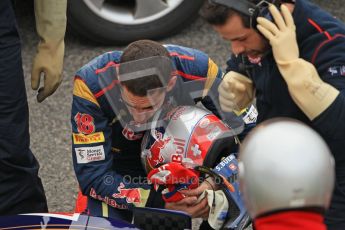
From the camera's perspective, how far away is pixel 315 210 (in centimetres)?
190

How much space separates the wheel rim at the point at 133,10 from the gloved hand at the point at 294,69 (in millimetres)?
2107

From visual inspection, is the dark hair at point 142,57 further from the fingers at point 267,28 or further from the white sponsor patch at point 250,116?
the fingers at point 267,28

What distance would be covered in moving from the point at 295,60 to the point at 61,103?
2.15 metres

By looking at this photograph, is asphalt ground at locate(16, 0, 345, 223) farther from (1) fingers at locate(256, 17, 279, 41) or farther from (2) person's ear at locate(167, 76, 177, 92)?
(1) fingers at locate(256, 17, 279, 41)

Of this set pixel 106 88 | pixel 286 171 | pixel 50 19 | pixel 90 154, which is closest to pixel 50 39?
pixel 50 19

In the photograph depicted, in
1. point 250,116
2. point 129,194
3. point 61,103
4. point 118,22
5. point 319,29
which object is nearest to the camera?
point 319,29

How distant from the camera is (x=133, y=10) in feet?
15.3

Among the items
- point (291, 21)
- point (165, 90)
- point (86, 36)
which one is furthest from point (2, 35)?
point (86, 36)

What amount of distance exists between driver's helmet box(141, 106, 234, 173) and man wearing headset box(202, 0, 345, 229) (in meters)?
0.25

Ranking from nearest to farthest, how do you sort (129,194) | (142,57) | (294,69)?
1. (294,69)
2. (142,57)
3. (129,194)

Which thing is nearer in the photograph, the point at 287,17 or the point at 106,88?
the point at 287,17

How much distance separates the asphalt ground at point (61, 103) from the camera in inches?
158

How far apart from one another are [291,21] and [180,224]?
771mm

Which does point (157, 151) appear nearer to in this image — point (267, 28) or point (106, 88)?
A: point (106, 88)
